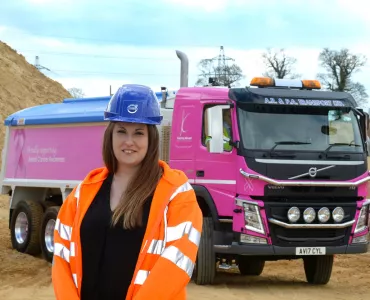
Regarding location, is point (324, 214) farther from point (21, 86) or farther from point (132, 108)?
point (21, 86)

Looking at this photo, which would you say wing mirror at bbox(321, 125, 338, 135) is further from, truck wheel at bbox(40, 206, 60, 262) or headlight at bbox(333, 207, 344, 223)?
truck wheel at bbox(40, 206, 60, 262)

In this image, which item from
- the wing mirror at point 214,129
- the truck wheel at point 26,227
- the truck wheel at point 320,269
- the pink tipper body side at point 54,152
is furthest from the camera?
the truck wheel at point 26,227

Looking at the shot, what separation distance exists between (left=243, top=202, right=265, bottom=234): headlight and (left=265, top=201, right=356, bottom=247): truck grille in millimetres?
136

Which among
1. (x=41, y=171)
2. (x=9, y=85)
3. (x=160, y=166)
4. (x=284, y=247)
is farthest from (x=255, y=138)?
(x=9, y=85)

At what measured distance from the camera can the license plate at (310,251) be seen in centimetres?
1061

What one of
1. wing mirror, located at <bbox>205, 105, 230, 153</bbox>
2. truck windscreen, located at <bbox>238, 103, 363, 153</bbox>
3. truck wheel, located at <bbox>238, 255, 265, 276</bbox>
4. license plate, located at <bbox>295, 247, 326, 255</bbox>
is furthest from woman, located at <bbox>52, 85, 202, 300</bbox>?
truck wheel, located at <bbox>238, 255, 265, 276</bbox>

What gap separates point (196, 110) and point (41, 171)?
13.9 ft

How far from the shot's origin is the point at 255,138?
34.5 feet

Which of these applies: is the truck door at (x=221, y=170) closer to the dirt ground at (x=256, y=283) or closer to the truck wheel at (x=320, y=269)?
the dirt ground at (x=256, y=283)

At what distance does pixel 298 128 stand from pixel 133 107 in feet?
24.6

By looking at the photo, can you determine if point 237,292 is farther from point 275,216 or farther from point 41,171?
point 41,171

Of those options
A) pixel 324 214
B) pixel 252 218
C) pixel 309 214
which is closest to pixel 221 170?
pixel 252 218

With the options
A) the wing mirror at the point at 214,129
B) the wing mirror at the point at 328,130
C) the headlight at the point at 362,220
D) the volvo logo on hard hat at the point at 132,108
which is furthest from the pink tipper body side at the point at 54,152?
the volvo logo on hard hat at the point at 132,108

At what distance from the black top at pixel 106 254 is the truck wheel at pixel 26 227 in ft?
36.3
